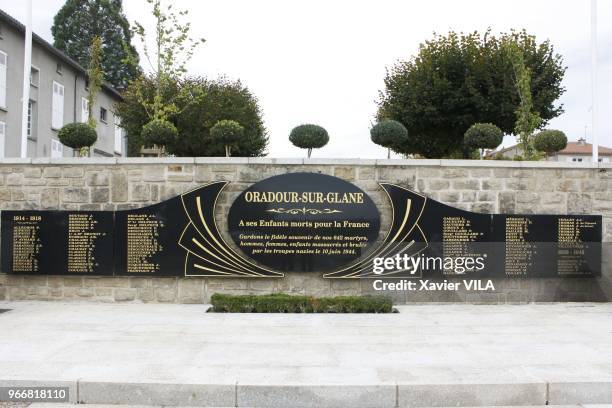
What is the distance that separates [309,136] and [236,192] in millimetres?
1928

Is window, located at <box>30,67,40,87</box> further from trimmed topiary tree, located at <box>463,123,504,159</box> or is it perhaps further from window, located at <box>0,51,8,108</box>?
trimmed topiary tree, located at <box>463,123,504,159</box>

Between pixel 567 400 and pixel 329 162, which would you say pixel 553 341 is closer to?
pixel 567 400

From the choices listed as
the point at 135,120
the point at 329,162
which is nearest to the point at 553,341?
the point at 329,162

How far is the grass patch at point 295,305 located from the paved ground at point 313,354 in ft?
1.12

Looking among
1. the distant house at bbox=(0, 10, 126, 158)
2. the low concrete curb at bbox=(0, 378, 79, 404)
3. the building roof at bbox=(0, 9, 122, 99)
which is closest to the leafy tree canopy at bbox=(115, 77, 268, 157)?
the distant house at bbox=(0, 10, 126, 158)

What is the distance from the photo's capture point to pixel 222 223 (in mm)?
10305

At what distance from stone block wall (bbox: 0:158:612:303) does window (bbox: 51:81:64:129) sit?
2171cm

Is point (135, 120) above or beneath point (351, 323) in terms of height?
above

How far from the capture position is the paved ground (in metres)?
5.26

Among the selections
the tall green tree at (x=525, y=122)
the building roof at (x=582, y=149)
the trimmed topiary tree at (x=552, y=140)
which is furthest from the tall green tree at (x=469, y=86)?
the building roof at (x=582, y=149)

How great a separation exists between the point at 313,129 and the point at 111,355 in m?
6.23

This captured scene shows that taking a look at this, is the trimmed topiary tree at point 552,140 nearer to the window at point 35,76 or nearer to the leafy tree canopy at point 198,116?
the leafy tree canopy at point 198,116

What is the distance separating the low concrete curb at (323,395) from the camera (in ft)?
17.0

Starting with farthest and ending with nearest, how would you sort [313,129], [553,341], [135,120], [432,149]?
[135,120] < [432,149] < [313,129] < [553,341]
